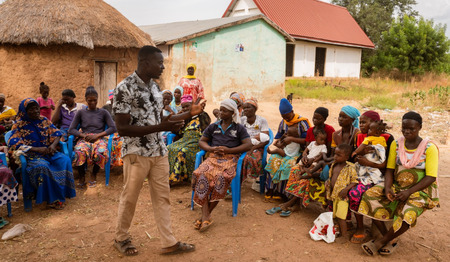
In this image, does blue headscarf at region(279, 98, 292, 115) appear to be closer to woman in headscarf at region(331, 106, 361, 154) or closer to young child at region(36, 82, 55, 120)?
woman in headscarf at region(331, 106, 361, 154)

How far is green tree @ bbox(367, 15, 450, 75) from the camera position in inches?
867

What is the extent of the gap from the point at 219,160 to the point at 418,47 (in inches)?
877

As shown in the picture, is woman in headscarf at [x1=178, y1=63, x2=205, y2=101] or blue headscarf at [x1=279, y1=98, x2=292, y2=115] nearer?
blue headscarf at [x1=279, y1=98, x2=292, y2=115]

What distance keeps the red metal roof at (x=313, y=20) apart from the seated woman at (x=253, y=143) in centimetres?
1421

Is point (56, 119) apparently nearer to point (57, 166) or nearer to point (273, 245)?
point (57, 166)

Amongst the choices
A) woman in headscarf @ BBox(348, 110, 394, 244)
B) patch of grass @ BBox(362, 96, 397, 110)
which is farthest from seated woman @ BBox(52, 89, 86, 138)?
patch of grass @ BBox(362, 96, 397, 110)

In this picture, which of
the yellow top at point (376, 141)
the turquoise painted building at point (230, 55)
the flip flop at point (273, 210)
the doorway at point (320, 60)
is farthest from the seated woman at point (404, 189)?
the doorway at point (320, 60)

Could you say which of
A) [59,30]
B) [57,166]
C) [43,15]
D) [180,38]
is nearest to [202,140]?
[57,166]

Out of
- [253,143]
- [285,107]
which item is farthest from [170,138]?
[285,107]

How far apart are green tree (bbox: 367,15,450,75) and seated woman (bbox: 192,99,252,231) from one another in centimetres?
2153

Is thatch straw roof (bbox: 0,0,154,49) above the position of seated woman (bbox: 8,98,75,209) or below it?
above

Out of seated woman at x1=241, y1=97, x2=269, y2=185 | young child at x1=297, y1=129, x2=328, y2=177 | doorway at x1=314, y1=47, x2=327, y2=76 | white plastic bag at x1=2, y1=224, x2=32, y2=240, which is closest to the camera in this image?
white plastic bag at x1=2, y1=224, x2=32, y2=240

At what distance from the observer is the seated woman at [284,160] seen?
449 cm

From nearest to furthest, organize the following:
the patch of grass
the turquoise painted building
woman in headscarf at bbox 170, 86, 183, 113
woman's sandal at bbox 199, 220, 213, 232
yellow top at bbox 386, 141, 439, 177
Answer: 1. yellow top at bbox 386, 141, 439, 177
2. woman's sandal at bbox 199, 220, 213, 232
3. woman in headscarf at bbox 170, 86, 183, 113
4. the turquoise painted building
5. the patch of grass
